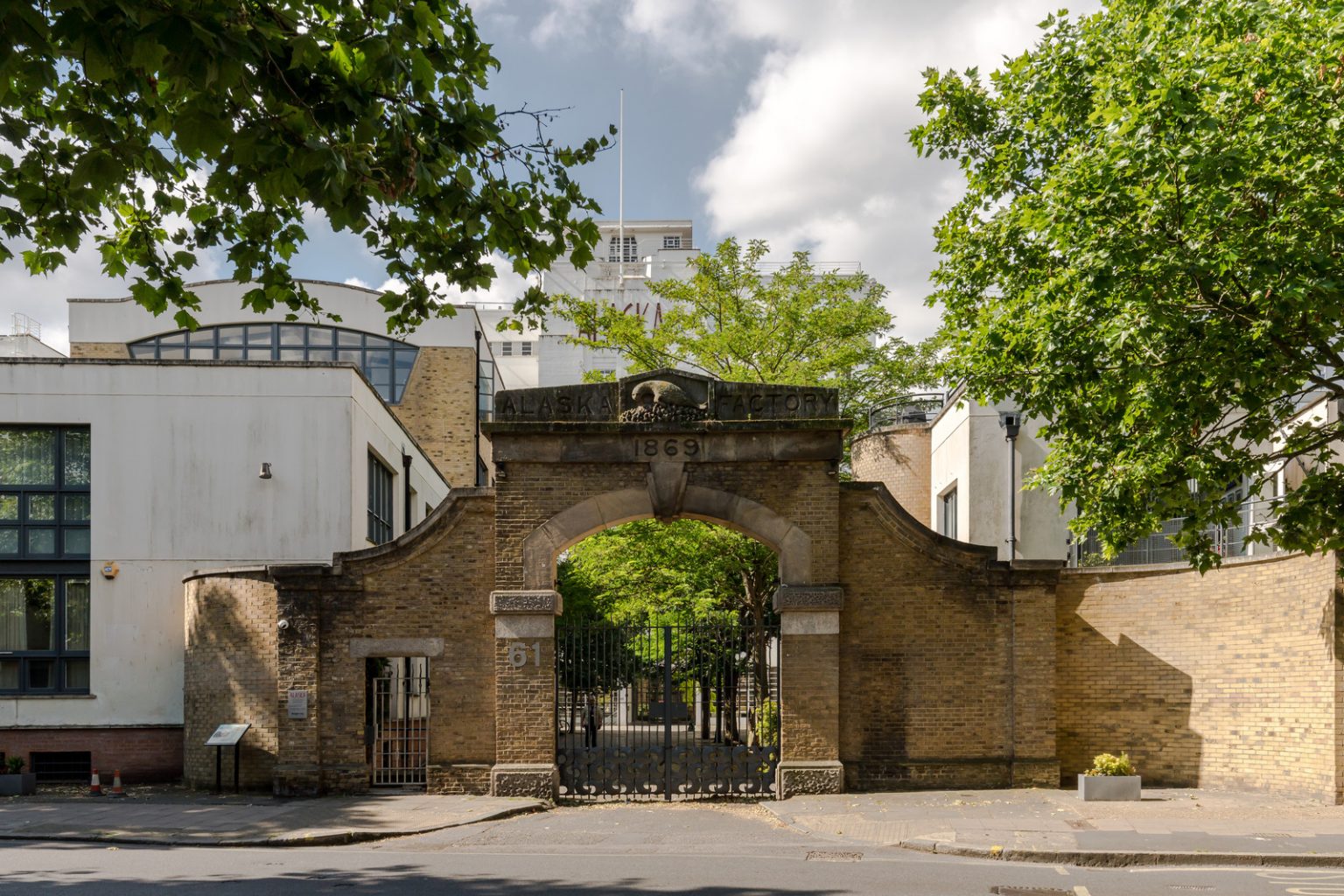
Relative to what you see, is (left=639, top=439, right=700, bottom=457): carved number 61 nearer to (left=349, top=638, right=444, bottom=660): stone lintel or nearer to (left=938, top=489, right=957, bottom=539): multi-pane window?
(left=349, top=638, right=444, bottom=660): stone lintel

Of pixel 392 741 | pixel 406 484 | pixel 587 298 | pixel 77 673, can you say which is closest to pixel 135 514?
pixel 77 673

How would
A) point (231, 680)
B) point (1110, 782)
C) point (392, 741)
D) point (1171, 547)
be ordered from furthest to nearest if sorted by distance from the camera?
point (1171, 547) → point (231, 680) → point (392, 741) → point (1110, 782)

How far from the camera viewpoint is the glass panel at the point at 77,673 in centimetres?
2253

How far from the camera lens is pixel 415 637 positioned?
707 inches

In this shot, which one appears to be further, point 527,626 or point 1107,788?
point 527,626

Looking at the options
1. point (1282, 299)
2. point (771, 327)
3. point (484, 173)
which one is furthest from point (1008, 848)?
point (771, 327)

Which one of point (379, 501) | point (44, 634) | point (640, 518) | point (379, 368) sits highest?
point (379, 368)

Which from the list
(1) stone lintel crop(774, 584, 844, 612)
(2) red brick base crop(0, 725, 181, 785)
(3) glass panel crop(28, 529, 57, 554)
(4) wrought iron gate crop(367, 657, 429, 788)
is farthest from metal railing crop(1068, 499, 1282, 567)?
(3) glass panel crop(28, 529, 57, 554)

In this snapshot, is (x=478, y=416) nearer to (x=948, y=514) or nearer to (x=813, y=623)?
(x=948, y=514)

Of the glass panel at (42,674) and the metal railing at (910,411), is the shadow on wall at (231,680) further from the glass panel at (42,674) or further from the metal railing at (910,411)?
the metal railing at (910,411)

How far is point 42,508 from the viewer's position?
74.9 feet

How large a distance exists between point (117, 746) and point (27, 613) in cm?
313

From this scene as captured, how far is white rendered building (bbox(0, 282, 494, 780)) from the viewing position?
22172 millimetres

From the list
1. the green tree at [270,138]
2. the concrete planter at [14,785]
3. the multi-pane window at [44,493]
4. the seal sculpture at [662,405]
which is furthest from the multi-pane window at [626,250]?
the green tree at [270,138]
